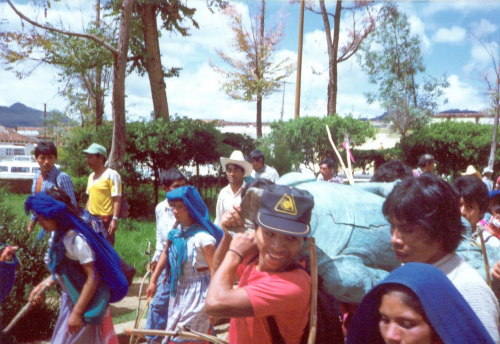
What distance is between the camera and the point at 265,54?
26031mm

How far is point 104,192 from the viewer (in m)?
6.35

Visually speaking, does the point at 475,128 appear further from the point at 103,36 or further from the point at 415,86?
the point at 103,36

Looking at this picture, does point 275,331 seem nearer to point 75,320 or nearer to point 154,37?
point 75,320

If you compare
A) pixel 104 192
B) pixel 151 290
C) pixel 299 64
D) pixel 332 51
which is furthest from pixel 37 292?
pixel 332 51

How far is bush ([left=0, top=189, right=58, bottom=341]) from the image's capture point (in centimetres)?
484

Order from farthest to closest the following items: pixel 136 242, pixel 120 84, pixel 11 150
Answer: pixel 11 150 → pixel 120 84 → pixel 136 242

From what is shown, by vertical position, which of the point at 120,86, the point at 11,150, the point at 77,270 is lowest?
the point at 11,150

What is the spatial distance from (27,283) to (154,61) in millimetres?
9920

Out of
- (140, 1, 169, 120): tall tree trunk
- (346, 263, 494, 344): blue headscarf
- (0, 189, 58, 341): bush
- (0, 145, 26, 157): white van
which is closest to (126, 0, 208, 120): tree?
(140, 1, 169, 120): tall tree trunk

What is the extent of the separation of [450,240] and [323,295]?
21.6 inches

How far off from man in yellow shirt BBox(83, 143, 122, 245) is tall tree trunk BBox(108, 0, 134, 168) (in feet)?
11.9

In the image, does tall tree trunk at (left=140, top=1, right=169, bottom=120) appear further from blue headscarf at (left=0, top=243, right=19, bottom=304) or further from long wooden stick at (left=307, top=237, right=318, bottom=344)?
long wooden stick at (left=307, top=237, right=318, bottom=344)

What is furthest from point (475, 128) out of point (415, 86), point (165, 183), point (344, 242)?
point (344, 242)

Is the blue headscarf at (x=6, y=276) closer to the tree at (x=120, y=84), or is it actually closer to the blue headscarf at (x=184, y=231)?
the blue headscarf at (x=184, y=231)
